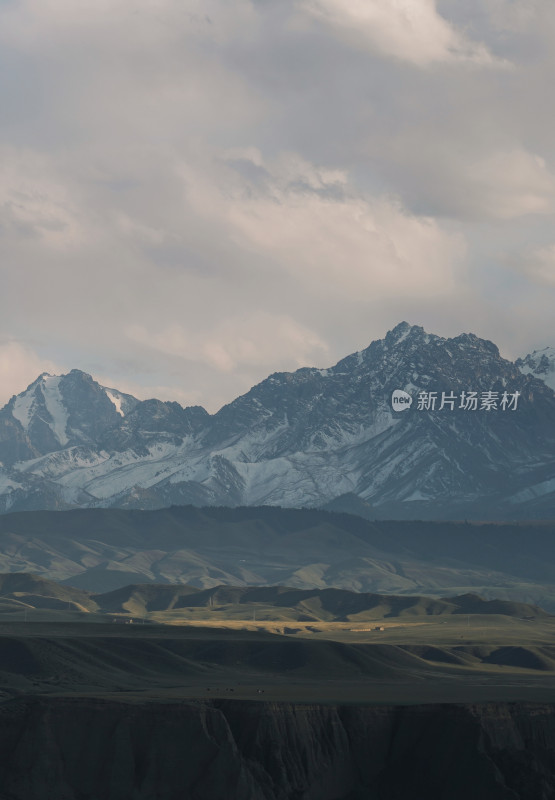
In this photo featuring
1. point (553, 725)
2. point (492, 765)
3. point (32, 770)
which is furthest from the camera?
point (553, 725)

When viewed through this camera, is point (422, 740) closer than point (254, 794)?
No

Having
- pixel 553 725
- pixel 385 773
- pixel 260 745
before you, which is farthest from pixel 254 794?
pixel 553 725

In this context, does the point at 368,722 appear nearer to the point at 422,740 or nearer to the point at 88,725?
the point at 422,740

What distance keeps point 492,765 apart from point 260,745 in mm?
29795

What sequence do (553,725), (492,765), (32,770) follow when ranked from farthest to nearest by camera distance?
(553,725), (492,765), (32,770)

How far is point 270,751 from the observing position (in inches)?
6870

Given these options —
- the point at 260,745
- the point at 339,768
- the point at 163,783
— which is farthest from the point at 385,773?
the point at 163,783

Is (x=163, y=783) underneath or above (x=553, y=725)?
underneath

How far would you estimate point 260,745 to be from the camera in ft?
574

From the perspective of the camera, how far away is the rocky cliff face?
539ft

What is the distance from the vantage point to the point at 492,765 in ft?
573

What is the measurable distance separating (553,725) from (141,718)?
58766 millimetres

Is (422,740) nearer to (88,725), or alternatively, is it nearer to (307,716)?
(307,716)

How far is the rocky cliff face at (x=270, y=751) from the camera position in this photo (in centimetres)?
16438
